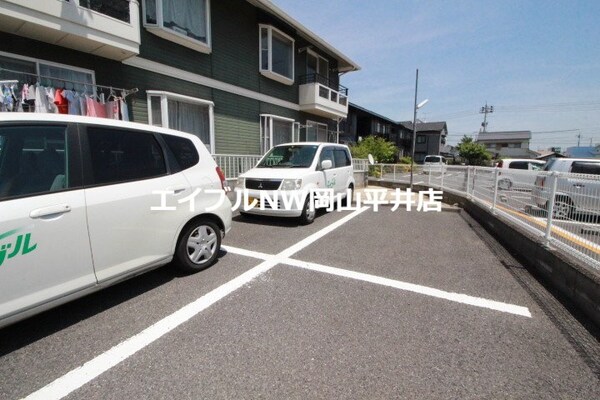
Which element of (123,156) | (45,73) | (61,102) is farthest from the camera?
(45,73)

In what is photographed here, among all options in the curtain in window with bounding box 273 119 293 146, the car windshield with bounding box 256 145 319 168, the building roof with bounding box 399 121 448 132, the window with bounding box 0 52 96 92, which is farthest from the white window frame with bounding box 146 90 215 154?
the building roof with bounding box 399 121 448 132

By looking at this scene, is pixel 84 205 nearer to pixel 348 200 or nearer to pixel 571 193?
pixel 571 193

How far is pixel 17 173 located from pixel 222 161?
5981 millimetres

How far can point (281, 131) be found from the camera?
1205cm

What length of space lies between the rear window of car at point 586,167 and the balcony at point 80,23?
34.5ft

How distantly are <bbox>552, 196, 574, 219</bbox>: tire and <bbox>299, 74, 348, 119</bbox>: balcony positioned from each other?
10.0m

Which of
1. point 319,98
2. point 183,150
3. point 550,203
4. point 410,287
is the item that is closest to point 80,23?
point 183,150

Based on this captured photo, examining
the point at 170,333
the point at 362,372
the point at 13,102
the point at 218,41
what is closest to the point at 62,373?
the point at 170,333

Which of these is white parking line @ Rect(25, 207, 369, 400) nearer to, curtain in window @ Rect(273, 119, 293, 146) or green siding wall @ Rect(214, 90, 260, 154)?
green siding wall @ Rect(214, 90, 260, 154)

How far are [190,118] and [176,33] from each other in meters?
2.09

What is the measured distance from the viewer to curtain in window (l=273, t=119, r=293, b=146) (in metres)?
11.6

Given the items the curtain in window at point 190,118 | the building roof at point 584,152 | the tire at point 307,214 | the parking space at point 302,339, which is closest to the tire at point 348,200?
the tire at point 307,214

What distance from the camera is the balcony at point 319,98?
12367 mm

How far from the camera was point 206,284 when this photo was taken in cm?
327
